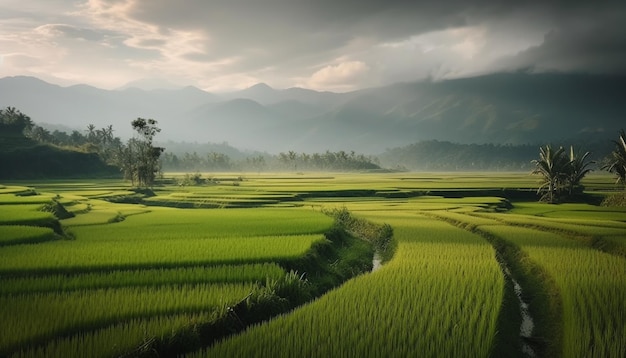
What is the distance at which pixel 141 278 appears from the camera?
998cm

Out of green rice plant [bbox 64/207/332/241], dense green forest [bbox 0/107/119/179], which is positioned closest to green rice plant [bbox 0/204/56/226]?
green rice plant [bbox 64/207/332/241]

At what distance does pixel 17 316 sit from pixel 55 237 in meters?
10.1

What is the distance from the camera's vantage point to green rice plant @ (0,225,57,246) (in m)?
14.1

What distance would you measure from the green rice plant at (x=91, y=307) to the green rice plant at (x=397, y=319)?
166cm

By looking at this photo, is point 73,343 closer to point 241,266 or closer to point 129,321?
point 129,321

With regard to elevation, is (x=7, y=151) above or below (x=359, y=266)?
above

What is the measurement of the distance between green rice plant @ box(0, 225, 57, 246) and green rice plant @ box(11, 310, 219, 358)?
9.38 meters

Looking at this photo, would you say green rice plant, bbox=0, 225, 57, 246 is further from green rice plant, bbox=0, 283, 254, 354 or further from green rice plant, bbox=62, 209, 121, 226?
green rice plant, bbox=0, 283, 254, 354

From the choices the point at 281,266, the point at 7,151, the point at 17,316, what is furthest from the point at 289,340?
the point at 7,151

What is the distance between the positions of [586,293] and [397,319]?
4848 millimetres

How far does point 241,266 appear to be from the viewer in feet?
36.9

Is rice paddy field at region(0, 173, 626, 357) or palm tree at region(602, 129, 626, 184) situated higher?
palm tree at region(602, 129, 626, 184)

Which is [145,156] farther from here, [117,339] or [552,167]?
[117,339]

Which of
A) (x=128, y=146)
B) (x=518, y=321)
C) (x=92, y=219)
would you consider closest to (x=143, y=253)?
(x=518, y=321)
